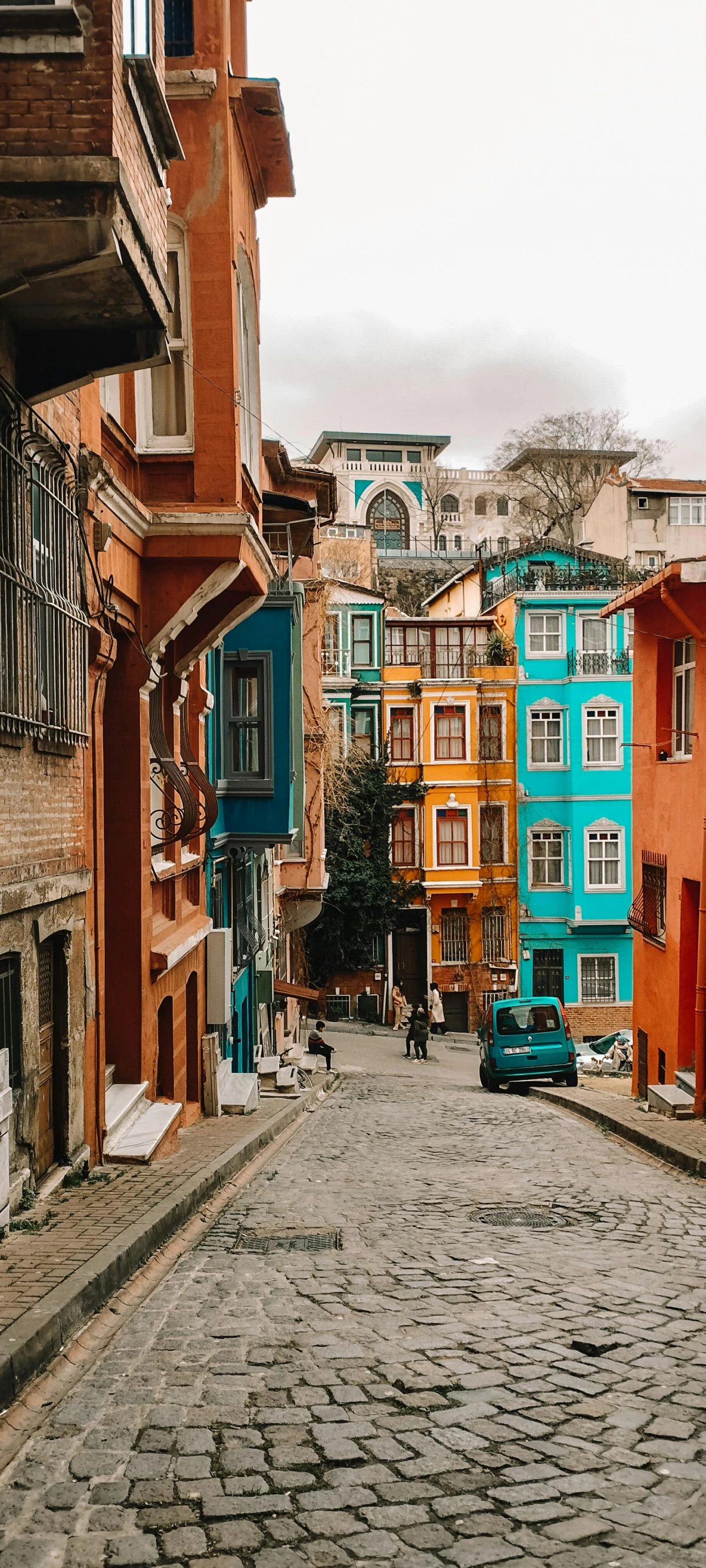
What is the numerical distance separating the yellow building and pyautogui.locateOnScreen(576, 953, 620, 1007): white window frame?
2203 millimetres

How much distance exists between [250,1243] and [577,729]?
38.0m

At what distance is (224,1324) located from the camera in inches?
247

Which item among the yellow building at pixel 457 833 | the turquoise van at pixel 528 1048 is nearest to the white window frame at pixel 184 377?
the turquoise van at pixel 528 1048

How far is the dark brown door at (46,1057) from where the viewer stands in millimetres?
8352

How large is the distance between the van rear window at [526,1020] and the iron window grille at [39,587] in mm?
15373

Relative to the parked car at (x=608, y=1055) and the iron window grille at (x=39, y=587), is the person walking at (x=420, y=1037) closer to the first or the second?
the parked car at (x=608, y=1055)

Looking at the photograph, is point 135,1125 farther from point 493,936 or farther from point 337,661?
point 493,936

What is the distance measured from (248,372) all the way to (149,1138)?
7.98 m

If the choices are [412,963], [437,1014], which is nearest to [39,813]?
[437,1014]

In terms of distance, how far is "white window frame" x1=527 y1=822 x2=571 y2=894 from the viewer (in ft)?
148

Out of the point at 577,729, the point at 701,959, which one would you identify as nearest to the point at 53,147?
the point at 701,959

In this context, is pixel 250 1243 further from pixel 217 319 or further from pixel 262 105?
pixel 262 105

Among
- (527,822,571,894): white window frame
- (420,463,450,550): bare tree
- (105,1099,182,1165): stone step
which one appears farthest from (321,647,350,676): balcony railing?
(420,463,450,550): bare tree

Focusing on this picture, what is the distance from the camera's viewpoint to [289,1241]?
332 inches
